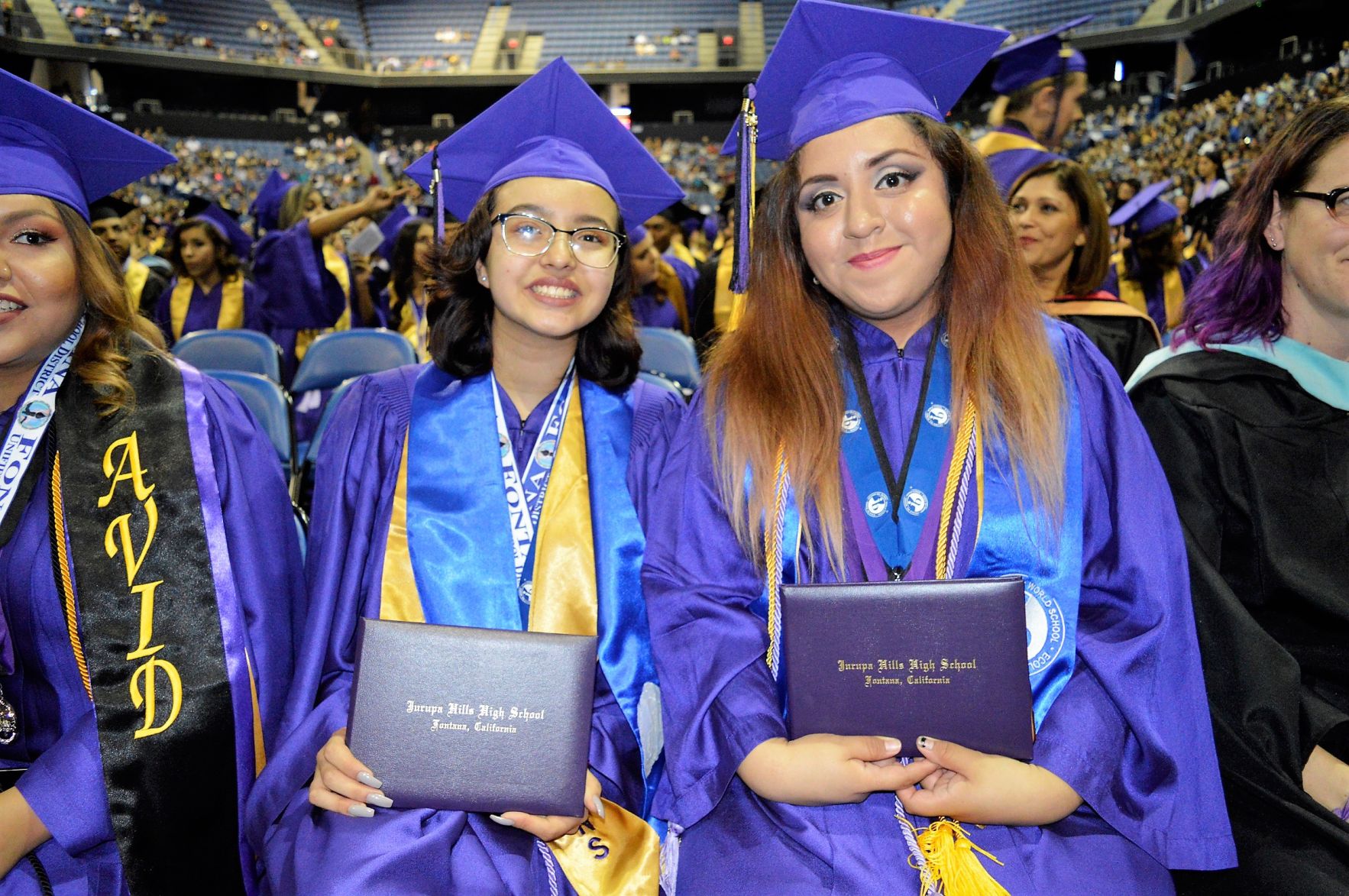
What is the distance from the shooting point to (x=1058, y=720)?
1.63 metres

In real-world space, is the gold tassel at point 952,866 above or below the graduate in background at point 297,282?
below

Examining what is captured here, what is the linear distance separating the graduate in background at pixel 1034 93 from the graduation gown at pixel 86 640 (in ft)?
11.0

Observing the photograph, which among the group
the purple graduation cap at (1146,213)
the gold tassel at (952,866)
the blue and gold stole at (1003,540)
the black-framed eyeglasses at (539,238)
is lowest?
the gold tassel at (952,866)

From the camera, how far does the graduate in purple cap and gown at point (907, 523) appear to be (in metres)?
1.58

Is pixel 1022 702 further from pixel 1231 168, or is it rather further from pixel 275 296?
pixel 1231 168

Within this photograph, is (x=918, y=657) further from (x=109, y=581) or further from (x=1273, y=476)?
(x=109, y=581)

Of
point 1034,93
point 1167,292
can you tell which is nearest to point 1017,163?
point 1034,93

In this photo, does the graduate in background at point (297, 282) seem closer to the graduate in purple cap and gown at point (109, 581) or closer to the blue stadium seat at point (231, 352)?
the blue stadium seat at point (231, 352)

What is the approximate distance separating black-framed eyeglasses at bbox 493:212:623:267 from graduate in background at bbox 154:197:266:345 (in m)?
5.47

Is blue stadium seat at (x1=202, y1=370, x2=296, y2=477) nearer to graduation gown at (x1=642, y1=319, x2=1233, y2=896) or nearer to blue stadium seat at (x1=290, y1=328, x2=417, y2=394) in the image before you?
blue stadium seat at (x1=290, y1=328, x2=417, y2=394)

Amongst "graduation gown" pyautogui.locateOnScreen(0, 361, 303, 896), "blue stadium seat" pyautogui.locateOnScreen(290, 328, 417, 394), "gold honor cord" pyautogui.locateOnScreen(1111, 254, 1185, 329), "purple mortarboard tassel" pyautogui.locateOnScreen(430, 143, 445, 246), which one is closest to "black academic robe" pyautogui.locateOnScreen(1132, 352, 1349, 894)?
"purple mortarboard tassel" pyautogui.locateOnScreen(430, 143, 445, 246)

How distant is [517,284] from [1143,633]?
135 centimetres

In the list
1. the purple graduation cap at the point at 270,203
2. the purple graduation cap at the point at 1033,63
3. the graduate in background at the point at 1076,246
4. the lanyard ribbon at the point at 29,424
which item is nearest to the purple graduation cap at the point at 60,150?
the lanyard ribbon at the point at 29,424

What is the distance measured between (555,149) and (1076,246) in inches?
105
